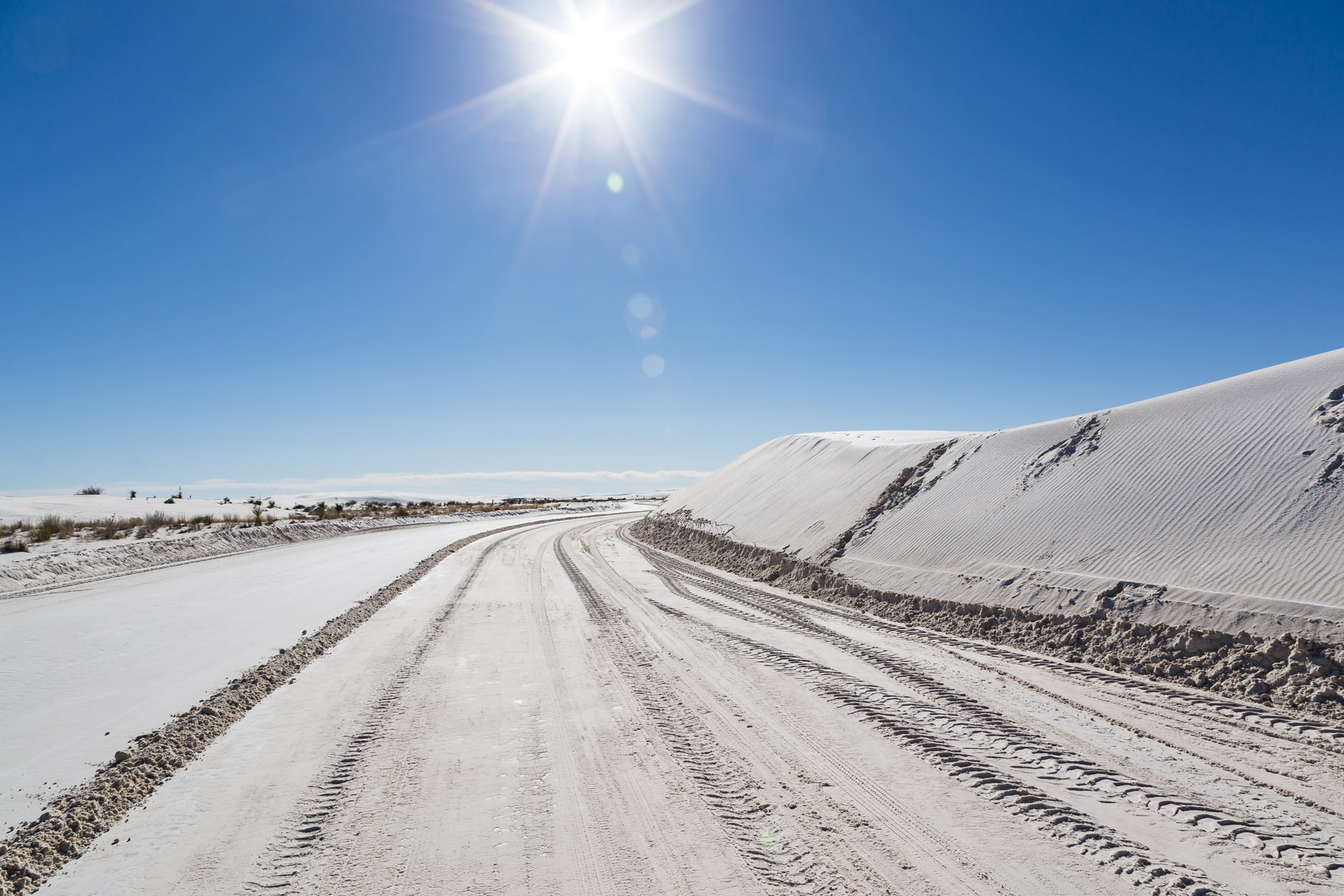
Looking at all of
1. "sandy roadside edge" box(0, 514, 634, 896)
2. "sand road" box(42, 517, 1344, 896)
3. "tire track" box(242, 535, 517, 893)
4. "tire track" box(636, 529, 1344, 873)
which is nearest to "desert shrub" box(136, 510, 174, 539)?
"sandy roadside edge" box(0, 514, 634, 896)

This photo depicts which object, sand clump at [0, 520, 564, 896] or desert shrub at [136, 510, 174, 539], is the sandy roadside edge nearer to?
sand clump at [0, 520, 564, 896]

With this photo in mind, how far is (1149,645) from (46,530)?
24722mm

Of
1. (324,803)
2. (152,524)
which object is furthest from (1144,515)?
(152,524)

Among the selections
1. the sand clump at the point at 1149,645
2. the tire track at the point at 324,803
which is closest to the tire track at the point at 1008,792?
the sand clump at the point at 1149,645

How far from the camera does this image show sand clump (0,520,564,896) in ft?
10.1

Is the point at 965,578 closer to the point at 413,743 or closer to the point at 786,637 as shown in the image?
the point at 786,637

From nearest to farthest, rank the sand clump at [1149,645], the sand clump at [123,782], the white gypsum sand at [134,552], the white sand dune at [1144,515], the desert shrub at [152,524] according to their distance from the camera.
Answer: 1. the sand clump at [123,782]
2. the sand clump at [1149,645]
3. the white sand dune at [1144,515]
4. the white gypsum sand at [134,552]
5. the desert shrub at [152,524]

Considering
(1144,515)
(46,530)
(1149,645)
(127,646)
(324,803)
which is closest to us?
(324,803)

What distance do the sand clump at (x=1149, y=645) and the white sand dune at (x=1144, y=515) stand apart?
0.60 ft

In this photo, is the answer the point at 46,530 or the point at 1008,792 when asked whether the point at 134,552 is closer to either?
the point at 46,530

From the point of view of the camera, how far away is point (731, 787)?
375cm

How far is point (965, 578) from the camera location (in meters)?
8.84

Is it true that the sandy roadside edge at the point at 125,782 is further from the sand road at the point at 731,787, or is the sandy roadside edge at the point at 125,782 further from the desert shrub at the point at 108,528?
the desert shrub at the point at 108,528

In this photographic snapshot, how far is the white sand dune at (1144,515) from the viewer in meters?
6.19
